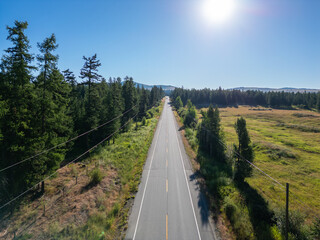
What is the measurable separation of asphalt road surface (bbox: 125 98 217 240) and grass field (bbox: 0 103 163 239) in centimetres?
125

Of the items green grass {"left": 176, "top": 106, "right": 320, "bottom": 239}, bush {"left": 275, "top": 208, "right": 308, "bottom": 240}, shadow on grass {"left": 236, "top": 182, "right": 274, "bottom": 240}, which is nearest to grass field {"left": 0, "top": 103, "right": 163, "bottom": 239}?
green grass {"left": 176, "top": 106, "right": 320, "bottom": 239}

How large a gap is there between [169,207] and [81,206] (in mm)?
8858

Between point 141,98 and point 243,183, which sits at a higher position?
point 141,98

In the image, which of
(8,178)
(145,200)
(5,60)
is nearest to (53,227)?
(8,178)

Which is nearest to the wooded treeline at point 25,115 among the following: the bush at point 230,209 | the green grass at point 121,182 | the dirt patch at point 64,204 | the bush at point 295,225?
the dirt patch at point 64,204

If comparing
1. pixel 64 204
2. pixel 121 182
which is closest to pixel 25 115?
pixel 64 204

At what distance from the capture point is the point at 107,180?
59.7ft

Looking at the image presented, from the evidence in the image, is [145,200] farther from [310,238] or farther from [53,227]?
[310,238]

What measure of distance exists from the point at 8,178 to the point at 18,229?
15.9 ft

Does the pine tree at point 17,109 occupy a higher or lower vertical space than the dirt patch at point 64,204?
higher

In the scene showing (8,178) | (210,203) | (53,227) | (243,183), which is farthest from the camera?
(243,183)

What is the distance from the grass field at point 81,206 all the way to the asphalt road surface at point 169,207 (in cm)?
125

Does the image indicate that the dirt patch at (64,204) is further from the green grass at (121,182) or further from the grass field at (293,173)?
the grass field at (293,173)

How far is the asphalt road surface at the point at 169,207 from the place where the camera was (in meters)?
12.1
